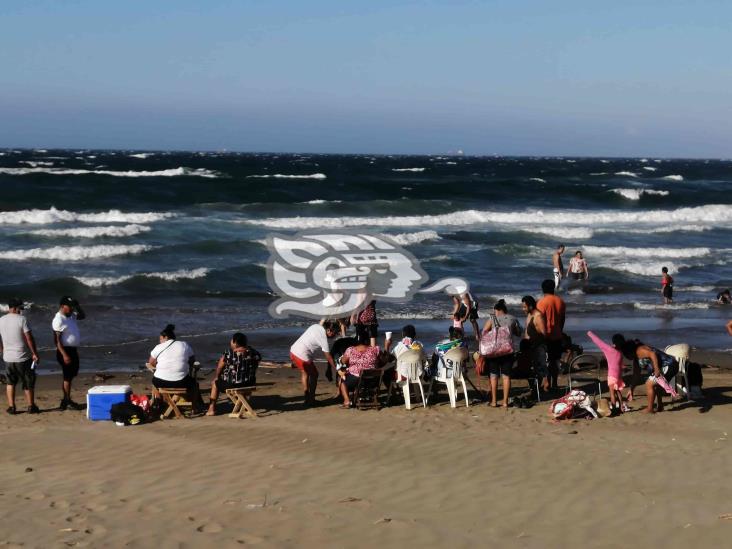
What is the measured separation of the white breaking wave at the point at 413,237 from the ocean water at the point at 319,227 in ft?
0.35

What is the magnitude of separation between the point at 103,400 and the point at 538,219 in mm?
34133

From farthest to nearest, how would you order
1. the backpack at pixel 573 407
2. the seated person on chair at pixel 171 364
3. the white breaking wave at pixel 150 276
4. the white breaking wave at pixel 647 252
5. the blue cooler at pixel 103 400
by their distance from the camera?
the white breaking wave at pixel 647 252 → the white breaking wave at pixel 150 276 → the seated person on chair at pixel 171 364 → the blue cooler at pixel 103 400 → the backpack at pixel 573 407

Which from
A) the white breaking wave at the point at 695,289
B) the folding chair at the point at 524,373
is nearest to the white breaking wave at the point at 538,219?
the white breaking wave at the point at 695,289

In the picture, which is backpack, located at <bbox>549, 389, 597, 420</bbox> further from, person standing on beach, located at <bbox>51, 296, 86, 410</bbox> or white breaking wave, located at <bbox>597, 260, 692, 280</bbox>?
white breaking wave, located at <bbox>597, 260, 692, 280</bbox>

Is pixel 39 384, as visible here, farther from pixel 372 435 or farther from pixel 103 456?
pixel 372 435

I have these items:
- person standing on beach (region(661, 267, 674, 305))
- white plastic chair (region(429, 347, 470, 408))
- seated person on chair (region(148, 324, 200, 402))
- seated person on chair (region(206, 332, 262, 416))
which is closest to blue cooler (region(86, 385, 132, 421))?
seated person on chair (region(148, 324, 200, 402))

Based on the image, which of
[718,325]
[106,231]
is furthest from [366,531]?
[106,231]

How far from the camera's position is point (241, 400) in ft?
32.6

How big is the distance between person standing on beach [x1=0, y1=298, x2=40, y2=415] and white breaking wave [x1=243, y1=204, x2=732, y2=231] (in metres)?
25.0

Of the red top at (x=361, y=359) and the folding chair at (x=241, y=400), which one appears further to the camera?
the red top at (x=361, y=359)

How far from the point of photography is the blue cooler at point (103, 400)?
973cm

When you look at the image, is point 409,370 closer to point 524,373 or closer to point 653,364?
point 524,373

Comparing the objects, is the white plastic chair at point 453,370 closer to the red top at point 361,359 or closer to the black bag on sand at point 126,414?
the red top at point 361,359

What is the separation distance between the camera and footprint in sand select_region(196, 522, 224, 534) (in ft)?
19.6
